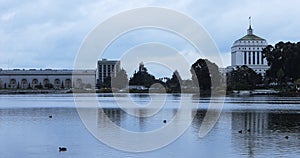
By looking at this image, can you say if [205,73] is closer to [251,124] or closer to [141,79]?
[141,79]

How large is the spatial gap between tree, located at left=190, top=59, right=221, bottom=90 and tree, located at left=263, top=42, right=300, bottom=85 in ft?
41.5

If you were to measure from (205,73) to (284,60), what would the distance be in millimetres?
20803

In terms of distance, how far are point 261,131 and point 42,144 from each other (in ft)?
37.1

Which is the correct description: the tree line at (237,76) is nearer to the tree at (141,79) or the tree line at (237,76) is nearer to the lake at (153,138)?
the tree at (141,79)

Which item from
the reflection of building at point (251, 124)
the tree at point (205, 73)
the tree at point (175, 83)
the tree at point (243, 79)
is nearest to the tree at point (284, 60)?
the tree at point (205, 73)

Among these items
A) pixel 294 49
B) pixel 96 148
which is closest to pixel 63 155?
pixel 96 148

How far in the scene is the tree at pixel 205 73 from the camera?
119537 millimetres

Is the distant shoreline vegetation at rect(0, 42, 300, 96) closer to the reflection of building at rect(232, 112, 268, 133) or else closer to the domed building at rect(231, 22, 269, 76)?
the domed building at rect(231, 22, 269, 76)

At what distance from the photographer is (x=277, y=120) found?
116 feet

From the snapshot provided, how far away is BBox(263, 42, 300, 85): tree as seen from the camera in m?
102

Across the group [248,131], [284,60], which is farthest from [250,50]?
[248,131]

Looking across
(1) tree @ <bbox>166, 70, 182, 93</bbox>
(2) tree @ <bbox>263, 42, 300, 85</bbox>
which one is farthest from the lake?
(1) tree @ <bbox>166, 70, 182, 93</bbox>

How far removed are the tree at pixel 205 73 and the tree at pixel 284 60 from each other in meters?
12.6

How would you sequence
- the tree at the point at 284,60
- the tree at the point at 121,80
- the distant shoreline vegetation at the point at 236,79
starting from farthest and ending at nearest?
the tree at the point at 121,80 → the distant shoreline vegetation at the point at 236,79 → the tree at the point at 284,60
